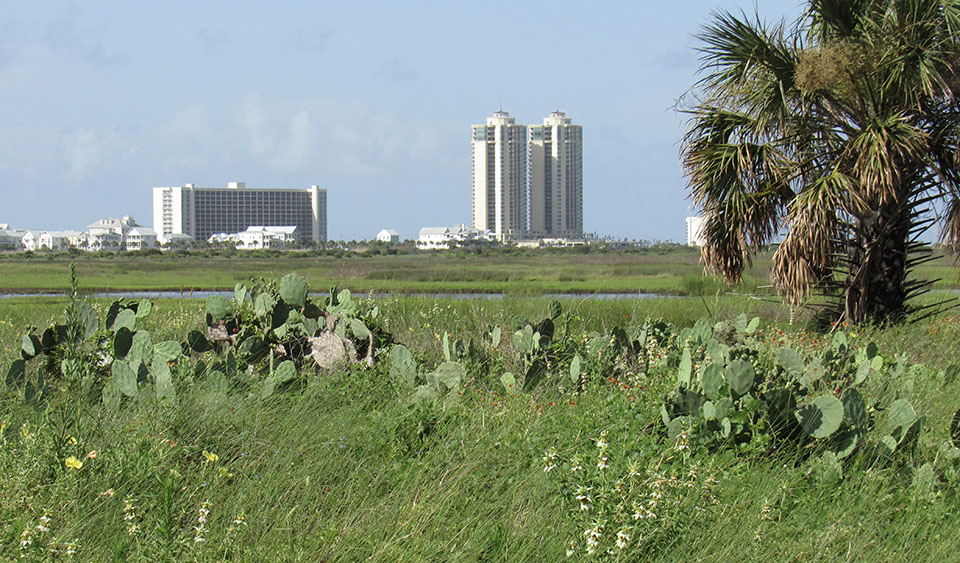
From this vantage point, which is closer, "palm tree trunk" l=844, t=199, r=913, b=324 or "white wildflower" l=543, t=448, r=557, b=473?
"white wildflower" l=543, t=448, r=557, b=473

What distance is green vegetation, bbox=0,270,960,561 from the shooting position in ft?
11.6

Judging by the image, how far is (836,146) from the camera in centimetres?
1081

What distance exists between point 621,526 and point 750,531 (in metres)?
0.63

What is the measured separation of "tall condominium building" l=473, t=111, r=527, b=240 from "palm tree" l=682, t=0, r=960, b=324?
12600 cm

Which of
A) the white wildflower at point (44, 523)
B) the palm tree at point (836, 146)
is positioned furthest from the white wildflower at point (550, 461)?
the palm tree at point (836, 146)

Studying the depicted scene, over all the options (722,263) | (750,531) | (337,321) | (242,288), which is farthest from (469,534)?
(722,263)

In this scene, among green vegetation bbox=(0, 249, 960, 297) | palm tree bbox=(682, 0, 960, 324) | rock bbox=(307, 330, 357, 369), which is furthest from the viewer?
green vegetation bbox=(0, 249, 960, 297)

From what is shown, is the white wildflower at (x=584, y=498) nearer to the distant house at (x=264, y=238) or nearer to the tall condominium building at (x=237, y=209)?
the distant house at (x=264, y=238)

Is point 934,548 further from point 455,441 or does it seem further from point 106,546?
point 106,546

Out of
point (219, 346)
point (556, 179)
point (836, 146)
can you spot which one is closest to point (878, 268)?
point (836, 146)

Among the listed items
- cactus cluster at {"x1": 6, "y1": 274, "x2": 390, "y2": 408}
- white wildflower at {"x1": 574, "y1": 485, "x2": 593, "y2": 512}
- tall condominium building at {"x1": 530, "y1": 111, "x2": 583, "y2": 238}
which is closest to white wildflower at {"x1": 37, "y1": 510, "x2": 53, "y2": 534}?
cactus cluster at {"x1": 6, "y1": 274, "x2": 390, "y2": 408}

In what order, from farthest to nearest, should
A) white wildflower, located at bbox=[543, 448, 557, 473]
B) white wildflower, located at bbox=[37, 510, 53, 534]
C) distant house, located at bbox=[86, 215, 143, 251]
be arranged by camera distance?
distant house, located at bbox=[86, 215, 143, 251]
white wildflower, located at bbox=[543, 448, 557, 473]
white wildflower, located at bbox=[37, 510, 53, 534]

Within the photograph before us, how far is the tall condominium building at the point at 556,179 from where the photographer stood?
14625cm

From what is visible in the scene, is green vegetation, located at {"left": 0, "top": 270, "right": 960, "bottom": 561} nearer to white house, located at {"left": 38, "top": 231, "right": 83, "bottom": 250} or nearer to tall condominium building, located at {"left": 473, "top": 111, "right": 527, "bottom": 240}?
white house, located at {"left": 38, "top": 231, "right": 83, "bottom": 250}
